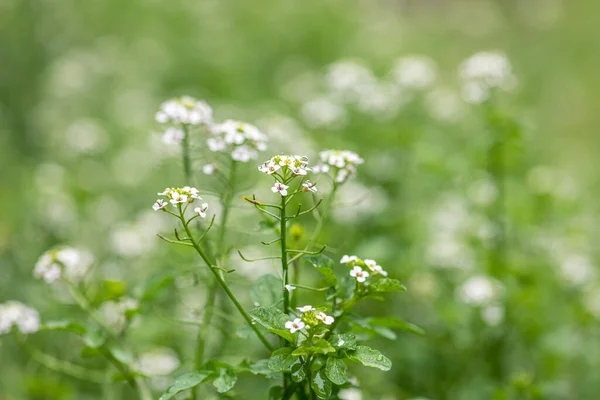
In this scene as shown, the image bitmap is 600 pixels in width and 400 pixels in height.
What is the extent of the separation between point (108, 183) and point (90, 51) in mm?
2290

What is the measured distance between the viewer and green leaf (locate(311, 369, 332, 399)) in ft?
5.43

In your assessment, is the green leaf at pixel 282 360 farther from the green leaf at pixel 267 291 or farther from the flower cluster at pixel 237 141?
the flower cluster at pixel 237 141

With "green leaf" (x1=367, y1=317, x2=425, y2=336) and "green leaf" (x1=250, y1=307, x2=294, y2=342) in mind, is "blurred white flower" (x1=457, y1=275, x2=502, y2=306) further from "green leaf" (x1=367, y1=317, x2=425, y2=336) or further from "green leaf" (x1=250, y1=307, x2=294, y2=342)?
"green leaf" (x1=250, y1=307, x2=294, y2=342)

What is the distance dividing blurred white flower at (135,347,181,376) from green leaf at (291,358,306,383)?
3.65 feet

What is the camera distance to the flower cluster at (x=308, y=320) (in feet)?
5.33

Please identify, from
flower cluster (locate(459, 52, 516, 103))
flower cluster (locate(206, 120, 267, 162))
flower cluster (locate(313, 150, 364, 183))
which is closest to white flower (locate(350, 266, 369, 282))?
flower cluster (locate(313, 150, 364, 183))

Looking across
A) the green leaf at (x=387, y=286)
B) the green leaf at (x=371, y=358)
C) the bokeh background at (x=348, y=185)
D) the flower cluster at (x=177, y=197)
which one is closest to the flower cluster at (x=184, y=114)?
the bokeh background at (x=348, y=185)

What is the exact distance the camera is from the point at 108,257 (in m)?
4.07

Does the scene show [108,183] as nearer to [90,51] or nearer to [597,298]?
[90,51]

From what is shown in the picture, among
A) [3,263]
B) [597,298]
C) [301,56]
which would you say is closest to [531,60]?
[301,56]

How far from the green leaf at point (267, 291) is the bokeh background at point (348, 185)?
8.9 inches

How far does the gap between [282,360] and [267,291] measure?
31cm

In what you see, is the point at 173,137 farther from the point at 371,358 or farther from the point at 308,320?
the point at 371,358

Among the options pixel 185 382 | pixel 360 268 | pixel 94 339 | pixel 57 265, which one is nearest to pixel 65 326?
pixel 94 339
